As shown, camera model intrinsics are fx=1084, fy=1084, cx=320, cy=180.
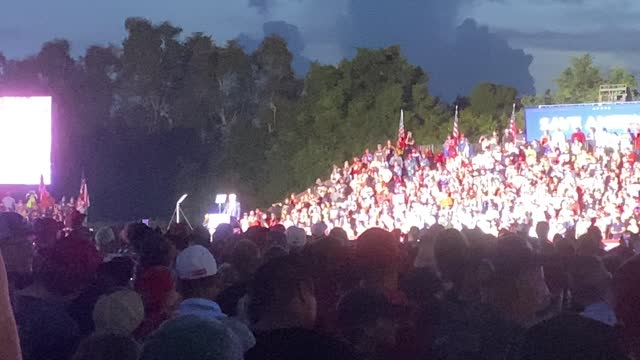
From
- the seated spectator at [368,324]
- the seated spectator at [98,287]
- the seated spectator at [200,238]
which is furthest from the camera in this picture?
the seated spectator at [200,238]

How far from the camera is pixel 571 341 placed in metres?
3.75

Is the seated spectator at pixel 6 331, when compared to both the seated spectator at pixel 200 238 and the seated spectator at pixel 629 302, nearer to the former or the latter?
the seated spectator at pixel 629 302

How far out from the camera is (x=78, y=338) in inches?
218

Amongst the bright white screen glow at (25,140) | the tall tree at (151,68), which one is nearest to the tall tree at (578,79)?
the tall tree at (151,68)

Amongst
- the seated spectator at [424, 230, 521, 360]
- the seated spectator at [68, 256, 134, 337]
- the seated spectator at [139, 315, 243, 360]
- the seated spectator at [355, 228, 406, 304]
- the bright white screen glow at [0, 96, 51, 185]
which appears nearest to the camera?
the seated spectator at [139, 315, 243, 360]

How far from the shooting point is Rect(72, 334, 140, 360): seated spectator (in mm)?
4102

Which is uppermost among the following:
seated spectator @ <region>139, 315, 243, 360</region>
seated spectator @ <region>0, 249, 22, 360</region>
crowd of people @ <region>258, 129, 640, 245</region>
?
crowd of people @ <region>258, 129, 640, 245</region>

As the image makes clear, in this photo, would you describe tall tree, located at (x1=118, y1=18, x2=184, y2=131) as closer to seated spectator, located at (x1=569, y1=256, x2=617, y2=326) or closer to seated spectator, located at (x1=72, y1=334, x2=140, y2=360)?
seated spectator, located at (x1=569, y1=256, x2=617, y2=326)

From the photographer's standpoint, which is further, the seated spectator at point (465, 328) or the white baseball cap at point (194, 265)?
the white baseball cap at point (194, 265)

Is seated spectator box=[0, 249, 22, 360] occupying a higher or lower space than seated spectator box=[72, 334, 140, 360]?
higher

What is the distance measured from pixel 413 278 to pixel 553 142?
29026mm

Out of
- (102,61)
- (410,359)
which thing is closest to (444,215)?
(410,359)

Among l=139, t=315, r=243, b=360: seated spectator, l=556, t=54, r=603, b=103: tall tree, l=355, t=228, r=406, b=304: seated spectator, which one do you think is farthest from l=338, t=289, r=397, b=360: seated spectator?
l=556, t=54, r=603, b=103: tall tree

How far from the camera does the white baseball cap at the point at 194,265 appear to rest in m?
5.59
